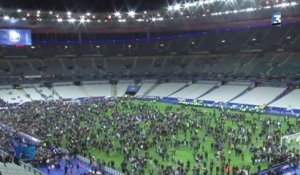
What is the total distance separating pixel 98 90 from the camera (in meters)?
69.9

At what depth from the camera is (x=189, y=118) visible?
42344 millimetres

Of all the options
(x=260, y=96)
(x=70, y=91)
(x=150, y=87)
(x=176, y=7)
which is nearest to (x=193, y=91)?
(x=150, y=87)

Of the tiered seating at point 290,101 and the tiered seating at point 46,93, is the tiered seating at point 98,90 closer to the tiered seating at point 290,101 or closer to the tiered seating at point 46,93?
the tiered seating at point 46,93

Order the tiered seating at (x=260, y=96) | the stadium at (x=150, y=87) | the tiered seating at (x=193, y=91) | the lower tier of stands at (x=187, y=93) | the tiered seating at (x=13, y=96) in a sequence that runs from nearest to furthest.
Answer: the stadium at (x=150, y=87)
the lower tier of stands at (x=187, y=93)
the tiered seating at (x=260, y=96)
the tiered seating at (x=13, y=96)
the tiered seating at (x=193, y=91)

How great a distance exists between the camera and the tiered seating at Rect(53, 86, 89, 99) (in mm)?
66062

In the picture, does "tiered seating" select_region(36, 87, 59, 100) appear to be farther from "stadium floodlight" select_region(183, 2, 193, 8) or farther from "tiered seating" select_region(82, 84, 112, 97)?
"stadium floodlight" select_region(183, 2, 193, 8)

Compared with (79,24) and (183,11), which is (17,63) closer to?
(79,24)

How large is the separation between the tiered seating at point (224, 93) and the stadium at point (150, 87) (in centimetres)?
17

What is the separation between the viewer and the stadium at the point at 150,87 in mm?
28156

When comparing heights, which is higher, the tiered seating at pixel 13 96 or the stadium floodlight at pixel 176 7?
the stadium floodlight at pixel 176 7

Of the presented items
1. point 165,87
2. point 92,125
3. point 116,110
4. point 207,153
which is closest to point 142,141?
point 207,153

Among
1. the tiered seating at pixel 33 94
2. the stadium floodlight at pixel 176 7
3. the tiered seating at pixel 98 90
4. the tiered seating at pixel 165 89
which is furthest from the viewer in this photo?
the stadium floodlight at pixel 176 7

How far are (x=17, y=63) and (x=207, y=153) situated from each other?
2017 inches

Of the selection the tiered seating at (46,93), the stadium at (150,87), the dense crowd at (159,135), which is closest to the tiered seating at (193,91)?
the stadium at (150,87)
